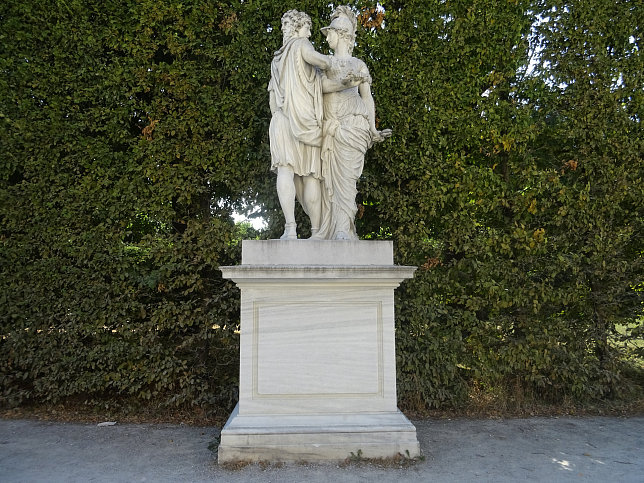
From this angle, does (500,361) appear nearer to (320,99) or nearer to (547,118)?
(547,118)

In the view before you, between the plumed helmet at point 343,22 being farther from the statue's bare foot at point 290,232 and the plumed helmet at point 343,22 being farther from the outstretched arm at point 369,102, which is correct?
the statue's bare foot at point 290,232

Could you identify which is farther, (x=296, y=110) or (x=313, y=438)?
(x=296, y=110)

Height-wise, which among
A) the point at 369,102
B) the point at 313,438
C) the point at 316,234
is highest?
the point at 369,102

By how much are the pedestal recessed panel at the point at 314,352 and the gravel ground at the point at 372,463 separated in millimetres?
578

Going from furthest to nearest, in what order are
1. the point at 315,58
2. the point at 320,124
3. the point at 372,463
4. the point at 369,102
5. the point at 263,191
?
1. the point at 263,191
2. the point at 369,102
3. the point at 320,124
4. the point at 315,58
5. the point at 372,463

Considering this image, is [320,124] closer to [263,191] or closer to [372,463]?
[263,191]

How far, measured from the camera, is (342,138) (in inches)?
160

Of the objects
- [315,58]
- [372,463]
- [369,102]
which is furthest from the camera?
[369,102]

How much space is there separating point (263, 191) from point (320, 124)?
138cm

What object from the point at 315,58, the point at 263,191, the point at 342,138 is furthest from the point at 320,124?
the point at 263,191

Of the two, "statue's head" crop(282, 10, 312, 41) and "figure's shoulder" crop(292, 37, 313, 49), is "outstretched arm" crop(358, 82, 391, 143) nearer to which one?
"figure's shoulder" crop(292, 37, 313, 49)

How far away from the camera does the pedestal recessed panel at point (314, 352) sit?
3.73 m

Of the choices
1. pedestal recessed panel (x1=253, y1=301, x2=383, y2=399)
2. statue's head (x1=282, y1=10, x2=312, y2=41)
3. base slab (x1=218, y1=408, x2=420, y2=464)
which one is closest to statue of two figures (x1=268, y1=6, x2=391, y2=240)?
statue's head (x1=282, y1=10, x2=312, y2=41)

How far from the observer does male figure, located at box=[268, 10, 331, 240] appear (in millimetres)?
3945
